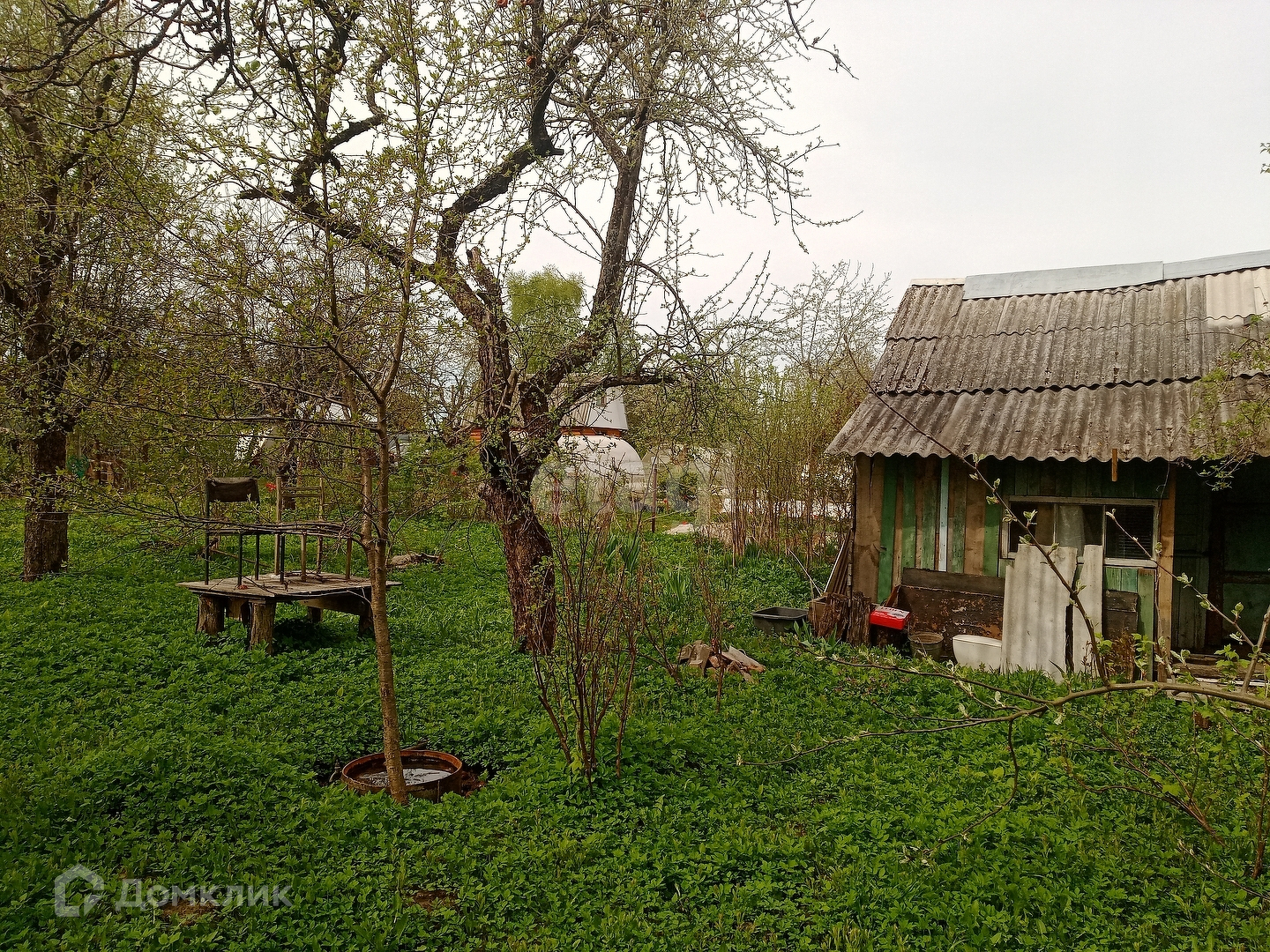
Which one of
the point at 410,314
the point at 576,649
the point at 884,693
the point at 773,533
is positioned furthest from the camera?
the point at 773,533

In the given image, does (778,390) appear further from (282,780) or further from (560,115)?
(282,780)

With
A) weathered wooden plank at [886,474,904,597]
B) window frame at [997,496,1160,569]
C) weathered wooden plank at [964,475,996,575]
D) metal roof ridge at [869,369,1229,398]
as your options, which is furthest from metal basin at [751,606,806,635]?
metal roof ridge at [869,369,1229,398]

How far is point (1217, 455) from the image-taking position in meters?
5.03

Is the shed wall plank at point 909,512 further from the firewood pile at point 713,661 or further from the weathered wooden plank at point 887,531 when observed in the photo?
the firewood pile at point 713,661

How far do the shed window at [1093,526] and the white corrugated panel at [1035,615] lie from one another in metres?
0.48

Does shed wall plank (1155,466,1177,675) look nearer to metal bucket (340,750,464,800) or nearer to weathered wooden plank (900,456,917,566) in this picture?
weathered wooden plank (900,456,917,566)

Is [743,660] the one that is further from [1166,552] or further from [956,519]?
[1166,552]

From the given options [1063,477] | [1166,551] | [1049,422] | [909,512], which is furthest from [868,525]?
[1166,551]

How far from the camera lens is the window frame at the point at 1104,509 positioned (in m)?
7.39

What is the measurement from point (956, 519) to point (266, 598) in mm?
6728

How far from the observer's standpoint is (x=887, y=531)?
862 centimetres

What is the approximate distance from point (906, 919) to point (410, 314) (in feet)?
11.9

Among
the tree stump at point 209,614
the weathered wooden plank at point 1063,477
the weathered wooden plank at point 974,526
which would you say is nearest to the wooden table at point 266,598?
the tree stump at point 209,614

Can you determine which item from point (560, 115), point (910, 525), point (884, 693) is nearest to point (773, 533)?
point (910, 525)
